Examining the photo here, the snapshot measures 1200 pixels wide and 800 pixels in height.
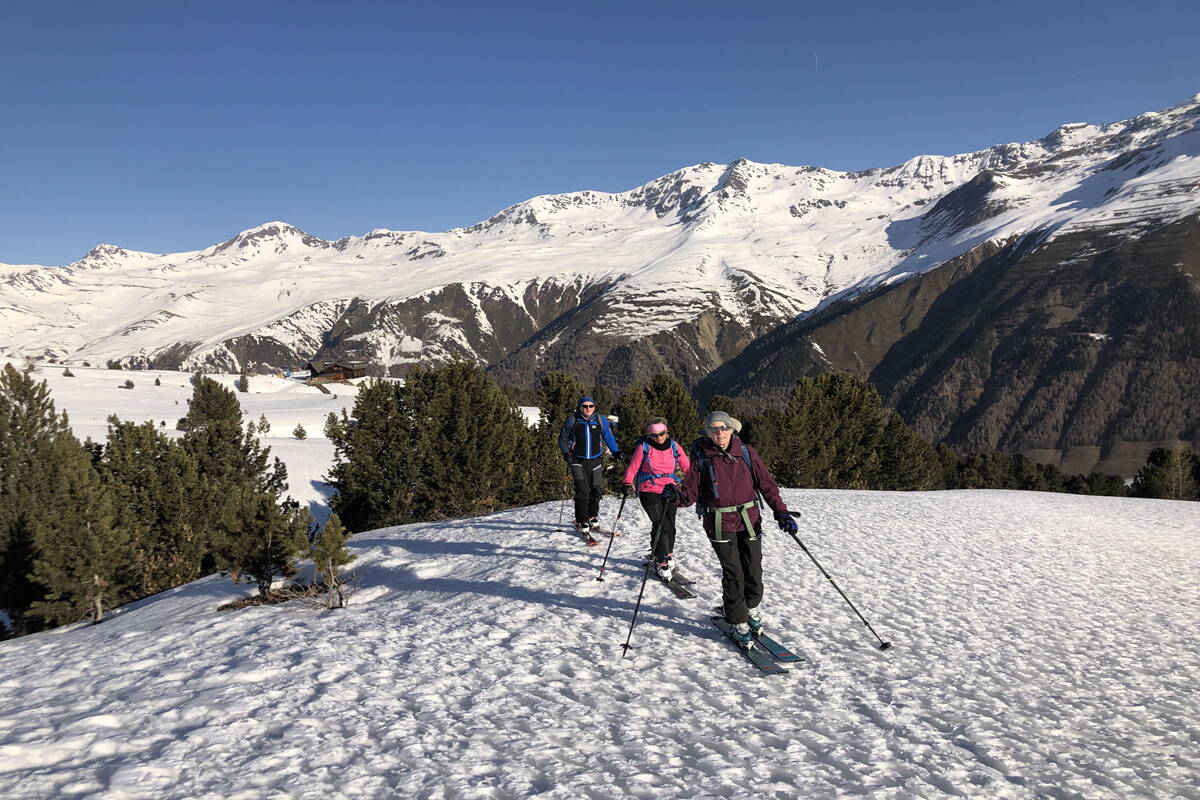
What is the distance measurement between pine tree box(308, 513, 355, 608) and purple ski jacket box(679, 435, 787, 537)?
6.49m

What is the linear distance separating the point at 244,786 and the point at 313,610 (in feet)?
19.6

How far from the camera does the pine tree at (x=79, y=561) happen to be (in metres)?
14.3

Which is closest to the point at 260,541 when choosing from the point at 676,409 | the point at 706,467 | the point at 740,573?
the point at 706,467

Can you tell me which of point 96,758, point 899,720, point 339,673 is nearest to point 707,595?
point 899,720

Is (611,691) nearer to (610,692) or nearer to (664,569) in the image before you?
(610,692)

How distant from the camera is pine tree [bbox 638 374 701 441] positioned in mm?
39875

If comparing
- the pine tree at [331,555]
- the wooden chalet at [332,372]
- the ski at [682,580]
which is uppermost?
the wooden chalet at [332,372]

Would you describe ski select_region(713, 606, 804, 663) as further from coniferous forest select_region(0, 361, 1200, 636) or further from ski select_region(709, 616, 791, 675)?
coniferous forest select_region(0, 361, 1200, 636)

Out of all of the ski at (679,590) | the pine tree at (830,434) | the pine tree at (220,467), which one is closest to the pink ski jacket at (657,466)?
the ski at (679,590)

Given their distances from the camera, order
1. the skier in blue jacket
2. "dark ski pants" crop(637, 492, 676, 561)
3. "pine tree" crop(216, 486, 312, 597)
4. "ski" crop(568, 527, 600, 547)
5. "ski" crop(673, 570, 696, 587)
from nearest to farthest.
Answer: "dark ski pants" crop(637, 492, 676, 561)
"ski" crop(673, 570, 696, 587)
"pine tree" crop(216, 486, 312, 597)
the skier in blue jacket
"ski" crop(568, 527, 600, 547)

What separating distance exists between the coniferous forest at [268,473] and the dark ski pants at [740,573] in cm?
650

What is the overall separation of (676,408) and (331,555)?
30.5m

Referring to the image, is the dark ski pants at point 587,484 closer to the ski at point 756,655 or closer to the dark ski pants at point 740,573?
the ski at point 756,655

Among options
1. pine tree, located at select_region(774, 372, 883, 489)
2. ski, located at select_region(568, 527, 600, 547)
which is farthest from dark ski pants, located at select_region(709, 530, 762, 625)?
pine tree, located at select_region(774, 372, 883, 489)
